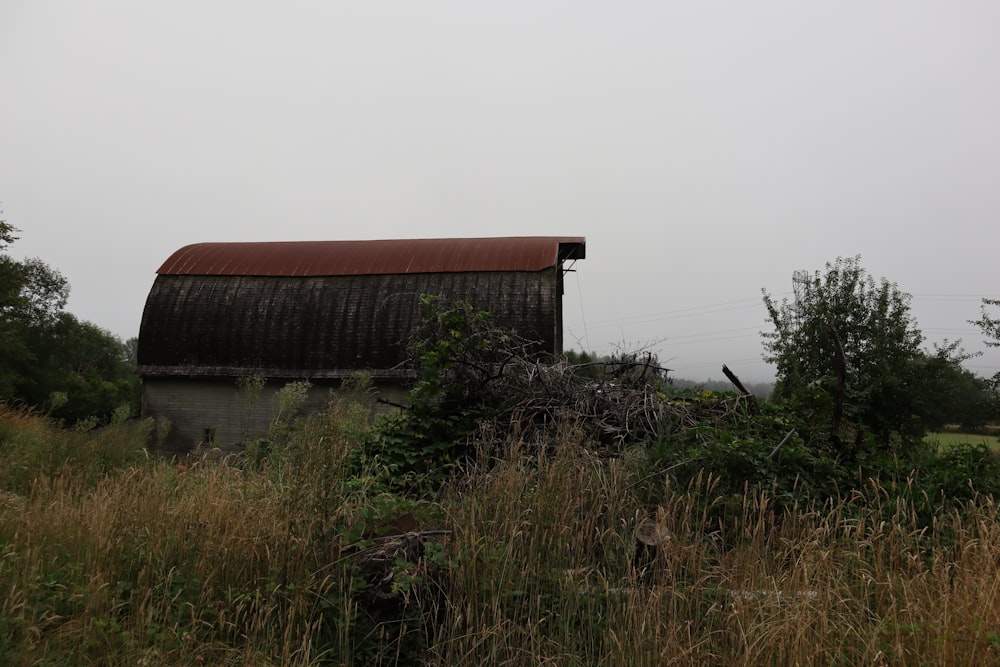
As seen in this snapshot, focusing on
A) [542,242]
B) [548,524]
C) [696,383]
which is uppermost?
[542,242]

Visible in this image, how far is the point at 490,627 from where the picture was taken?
3.64 m

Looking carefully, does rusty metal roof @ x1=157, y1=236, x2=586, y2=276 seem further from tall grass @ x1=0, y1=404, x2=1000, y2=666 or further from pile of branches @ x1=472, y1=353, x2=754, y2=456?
tall grass @ x1=0, y1=404, x2=1000, y2=666

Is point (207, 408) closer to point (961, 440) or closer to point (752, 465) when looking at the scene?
point (752, 465)

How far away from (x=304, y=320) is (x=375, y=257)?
3.35 metres

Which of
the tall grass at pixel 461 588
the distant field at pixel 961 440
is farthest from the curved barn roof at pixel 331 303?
the tall grass at pixel 461 588

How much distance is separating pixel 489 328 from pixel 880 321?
19487mm

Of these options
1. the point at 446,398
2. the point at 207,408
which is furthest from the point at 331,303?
the point at 446,398

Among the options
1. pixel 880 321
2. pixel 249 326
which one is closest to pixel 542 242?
pixel 249 326

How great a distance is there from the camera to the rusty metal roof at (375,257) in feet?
63.1

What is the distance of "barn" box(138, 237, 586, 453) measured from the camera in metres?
17.9

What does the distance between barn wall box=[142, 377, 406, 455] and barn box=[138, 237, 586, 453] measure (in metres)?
0.03

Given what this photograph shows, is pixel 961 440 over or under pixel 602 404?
under

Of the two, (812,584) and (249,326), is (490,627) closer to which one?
(812,584)

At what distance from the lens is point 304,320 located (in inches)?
742
